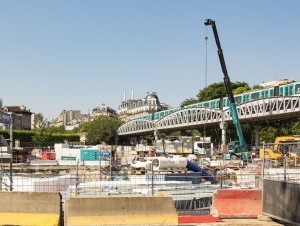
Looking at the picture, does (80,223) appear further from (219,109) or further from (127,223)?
(219,109)

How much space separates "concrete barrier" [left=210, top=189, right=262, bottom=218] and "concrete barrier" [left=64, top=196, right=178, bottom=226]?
2.79m

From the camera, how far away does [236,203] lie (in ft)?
49.8

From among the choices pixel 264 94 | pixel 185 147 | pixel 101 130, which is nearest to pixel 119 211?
pixel 185 147

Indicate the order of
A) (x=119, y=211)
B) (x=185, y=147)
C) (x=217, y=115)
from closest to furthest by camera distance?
(x=119, y=211), (x=185, y=147), (x=217, y=115)

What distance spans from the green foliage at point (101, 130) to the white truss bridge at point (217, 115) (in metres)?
4.18

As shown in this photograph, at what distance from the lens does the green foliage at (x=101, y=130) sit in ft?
463

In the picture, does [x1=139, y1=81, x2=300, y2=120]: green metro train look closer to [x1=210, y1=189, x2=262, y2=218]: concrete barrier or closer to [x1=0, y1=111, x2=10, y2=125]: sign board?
[x1=210, y1=189, x2=262, y2=218]: concrete barrier

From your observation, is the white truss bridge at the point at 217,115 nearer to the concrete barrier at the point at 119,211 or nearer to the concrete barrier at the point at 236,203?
the concrete barrier at the point at 236,203

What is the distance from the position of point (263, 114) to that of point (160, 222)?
199ft

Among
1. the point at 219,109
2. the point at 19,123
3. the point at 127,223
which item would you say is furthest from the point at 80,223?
the point at 19,123

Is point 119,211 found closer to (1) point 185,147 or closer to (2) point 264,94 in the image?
(1) point 185,147

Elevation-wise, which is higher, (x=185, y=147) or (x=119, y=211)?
(x=185, y=147)

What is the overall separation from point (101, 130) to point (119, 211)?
132 meters

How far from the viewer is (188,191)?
60.2ft
